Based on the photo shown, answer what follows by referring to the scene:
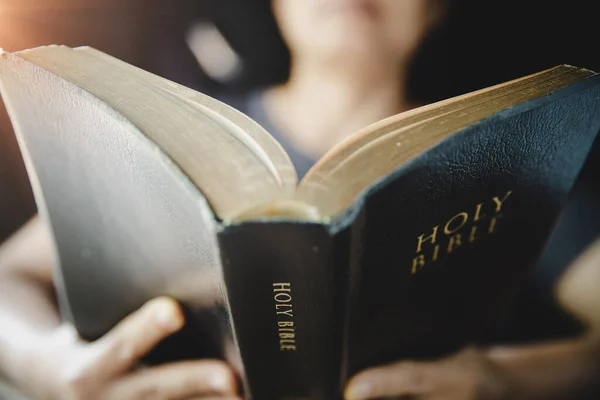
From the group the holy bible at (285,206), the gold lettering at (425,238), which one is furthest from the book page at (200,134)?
the gold lettering at (425,238)

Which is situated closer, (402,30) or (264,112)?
(402,30)

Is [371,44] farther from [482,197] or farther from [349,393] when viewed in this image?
[349,393]

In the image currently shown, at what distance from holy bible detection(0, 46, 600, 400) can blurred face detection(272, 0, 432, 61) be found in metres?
0.26

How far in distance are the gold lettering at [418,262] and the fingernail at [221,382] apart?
0.77 feet

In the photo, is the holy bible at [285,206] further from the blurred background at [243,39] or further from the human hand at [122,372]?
the blurred background at [243,39]

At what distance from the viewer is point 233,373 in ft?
1.60

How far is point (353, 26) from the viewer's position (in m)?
0.59

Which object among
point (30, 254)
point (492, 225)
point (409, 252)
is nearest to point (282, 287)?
point (409, 252)

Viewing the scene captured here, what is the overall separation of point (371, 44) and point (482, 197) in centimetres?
31

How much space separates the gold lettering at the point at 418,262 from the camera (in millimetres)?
393

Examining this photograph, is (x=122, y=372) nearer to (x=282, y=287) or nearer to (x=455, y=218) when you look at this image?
(x=282, y=287)

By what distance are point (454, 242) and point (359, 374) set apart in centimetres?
19

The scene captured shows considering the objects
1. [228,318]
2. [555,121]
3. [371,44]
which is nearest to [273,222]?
[228,318]

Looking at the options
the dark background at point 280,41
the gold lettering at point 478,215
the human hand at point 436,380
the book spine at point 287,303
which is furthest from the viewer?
the dark background at point 280,41
